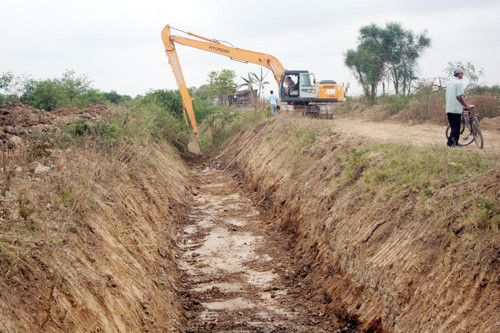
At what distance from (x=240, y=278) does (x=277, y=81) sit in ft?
52.7

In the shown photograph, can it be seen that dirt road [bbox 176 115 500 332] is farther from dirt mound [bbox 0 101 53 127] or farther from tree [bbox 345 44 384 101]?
tree [bbox 345 44 384 101]

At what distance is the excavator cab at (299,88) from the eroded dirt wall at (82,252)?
1386 centimetres

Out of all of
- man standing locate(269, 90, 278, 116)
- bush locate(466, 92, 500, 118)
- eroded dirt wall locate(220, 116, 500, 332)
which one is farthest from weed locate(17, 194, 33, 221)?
man standing locate(269, 90, 278, 116)

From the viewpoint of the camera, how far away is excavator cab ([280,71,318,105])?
22.5m

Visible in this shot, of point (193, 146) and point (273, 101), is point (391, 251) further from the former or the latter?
point (273, 101)

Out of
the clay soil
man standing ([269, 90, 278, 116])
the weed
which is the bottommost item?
the clay soil

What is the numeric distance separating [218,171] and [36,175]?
13705mm

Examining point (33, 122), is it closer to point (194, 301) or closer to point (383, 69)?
point (194, 301)

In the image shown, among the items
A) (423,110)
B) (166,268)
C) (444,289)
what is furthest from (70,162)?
(423,110)

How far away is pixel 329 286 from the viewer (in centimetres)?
741

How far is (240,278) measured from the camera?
27.7ft

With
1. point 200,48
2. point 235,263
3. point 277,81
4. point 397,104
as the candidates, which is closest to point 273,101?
point 277,81

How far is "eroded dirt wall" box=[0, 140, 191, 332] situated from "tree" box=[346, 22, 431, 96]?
82.1 feet

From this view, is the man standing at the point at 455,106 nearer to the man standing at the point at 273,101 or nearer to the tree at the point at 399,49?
the man standing at the point at 273,101
